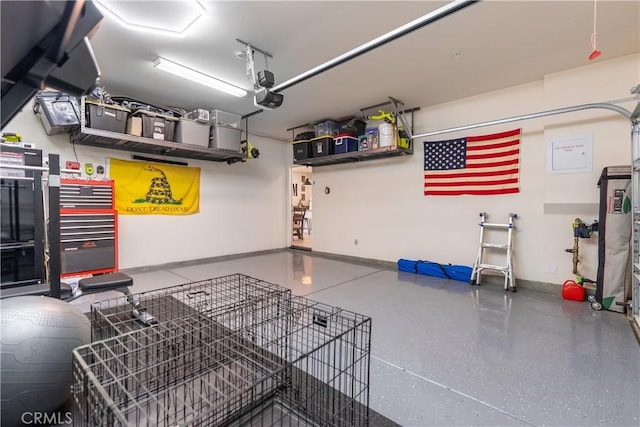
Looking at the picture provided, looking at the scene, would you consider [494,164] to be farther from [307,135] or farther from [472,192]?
[307,135]

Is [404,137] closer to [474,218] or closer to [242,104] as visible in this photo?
[474,218]

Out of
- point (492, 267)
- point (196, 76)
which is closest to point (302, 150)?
point (196, 76)

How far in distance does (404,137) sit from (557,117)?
196 cm

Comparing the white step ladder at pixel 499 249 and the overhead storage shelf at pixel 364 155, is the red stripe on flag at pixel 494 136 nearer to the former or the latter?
the overhead storage shelf at pixel 364 155

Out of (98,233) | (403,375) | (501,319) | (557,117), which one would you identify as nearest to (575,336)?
(501,319)

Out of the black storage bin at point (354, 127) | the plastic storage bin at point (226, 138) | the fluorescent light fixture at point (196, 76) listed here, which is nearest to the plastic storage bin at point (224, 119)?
the plastic storage bin at point (226, 138)

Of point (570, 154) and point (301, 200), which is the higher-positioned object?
point (570, 154)

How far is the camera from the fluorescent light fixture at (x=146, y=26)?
7.70 feet

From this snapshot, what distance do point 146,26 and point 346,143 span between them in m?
3.34

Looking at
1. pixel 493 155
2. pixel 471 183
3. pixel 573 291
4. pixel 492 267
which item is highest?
pixel 493 155

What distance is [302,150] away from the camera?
5.78 m

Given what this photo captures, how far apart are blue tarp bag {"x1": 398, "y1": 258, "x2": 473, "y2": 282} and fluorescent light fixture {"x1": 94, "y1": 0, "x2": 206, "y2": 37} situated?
14.3ft

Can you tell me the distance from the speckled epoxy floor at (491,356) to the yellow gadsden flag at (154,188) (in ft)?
5.12

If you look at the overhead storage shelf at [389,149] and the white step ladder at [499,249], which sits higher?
the overhead storage shelf at [389,149]
